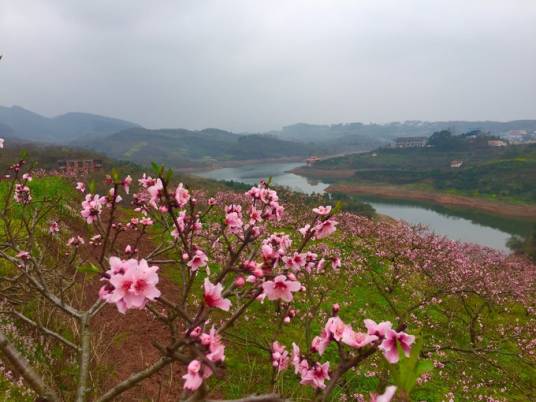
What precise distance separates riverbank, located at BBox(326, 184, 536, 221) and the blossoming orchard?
61908 mm

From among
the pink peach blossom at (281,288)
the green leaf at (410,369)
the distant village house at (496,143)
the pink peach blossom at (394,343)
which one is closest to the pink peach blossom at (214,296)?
the pink peach blossom at (281,288)

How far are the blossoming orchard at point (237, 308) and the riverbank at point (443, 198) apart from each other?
203ft

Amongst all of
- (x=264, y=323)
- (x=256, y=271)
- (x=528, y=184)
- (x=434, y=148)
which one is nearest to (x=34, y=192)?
(x=264, y=323)

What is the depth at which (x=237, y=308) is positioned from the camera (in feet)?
9.57

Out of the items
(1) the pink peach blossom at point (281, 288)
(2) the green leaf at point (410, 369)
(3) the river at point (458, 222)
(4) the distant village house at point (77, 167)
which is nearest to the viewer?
(2) the green leaf at point (410, 369)

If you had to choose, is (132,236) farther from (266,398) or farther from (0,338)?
(266,398)

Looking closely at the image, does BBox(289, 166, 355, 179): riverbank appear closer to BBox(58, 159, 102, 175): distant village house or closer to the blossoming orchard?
BBox(58, 159, 102, 175): distant village house

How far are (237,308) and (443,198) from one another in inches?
3997

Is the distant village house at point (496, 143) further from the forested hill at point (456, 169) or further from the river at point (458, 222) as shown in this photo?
the river at point (458, 222)

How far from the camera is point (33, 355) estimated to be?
5.36 metres

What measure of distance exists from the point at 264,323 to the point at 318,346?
8.45 m

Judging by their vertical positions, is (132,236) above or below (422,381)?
above

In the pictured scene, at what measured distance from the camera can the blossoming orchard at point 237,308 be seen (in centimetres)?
212

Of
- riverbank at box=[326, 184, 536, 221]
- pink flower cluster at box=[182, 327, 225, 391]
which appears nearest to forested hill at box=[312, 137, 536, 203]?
riverbank at box=[326, 184, 536, 221]
